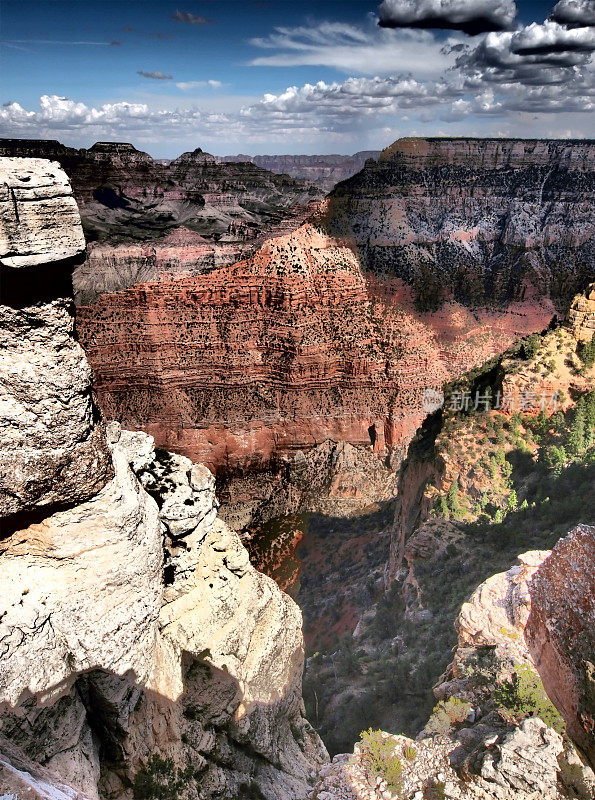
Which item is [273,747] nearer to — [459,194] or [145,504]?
[145,504]

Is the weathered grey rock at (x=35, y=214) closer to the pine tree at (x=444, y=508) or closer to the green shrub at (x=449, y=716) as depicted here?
the green shrub at (x=449, y=716)

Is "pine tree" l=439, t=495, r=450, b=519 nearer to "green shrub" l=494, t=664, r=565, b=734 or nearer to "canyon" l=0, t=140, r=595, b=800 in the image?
"canyon" l=0, t=140, r=595, b=800

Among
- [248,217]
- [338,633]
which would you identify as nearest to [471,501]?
[338,633]

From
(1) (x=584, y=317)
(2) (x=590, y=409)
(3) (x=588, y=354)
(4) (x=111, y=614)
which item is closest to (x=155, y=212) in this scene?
(1) (x=584, y=317)

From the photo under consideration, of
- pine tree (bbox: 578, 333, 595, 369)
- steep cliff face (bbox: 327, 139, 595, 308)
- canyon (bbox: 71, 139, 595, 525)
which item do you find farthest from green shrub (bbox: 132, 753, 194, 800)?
steep cliff face (bbox: 327, 139, 595, 308)

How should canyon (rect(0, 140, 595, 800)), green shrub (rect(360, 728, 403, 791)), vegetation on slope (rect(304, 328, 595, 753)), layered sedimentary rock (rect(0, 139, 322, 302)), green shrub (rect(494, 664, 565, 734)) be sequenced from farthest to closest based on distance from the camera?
layered sedimentary rock (rect(0, 139, 322, 302)) < vegetation on slope (rect(304, 328, 595, 753)) < green shrub (rect(360, 728, 403, 791)) < green shrub (rect(494, 664, 565, 734)) < canyon (rect(0, 140, 595, 800))

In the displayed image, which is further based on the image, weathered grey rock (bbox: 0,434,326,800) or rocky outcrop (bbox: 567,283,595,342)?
rocky outcrop (bbox: 567,283,595,342)

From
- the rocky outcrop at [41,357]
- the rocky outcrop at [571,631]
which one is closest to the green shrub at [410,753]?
the rocky outcrop at [571,631]
